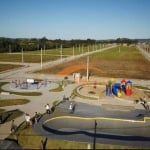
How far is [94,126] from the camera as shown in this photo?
23.6 meters

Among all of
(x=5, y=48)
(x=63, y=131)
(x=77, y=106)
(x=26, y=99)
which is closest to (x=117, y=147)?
(x=63, y=131)

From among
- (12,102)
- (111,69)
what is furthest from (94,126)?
(111,69)

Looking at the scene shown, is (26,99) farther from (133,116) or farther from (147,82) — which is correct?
(147,82)

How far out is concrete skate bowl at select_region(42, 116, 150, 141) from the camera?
2172 cm

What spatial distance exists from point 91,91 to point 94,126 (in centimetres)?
1376

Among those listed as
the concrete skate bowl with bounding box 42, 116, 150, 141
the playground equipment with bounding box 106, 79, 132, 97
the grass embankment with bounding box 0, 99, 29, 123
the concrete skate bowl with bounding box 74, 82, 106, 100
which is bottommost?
the concrete skate bowl with bounding box 42, 116, 150, 141

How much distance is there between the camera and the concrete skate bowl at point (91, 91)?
1347 inches

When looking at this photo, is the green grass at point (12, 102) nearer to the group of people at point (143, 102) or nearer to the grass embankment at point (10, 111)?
the grass embankment at point (10, 111)

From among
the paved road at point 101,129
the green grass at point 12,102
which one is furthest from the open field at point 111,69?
the paved road at point 101,129

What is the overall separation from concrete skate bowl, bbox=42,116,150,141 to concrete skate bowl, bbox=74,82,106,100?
28.6 ft

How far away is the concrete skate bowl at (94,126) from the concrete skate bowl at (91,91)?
8.71 metres

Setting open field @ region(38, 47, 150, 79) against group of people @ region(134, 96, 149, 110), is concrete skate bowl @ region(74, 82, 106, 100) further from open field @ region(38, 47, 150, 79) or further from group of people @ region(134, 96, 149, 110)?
open field @ region(38, 47, 150, 79)

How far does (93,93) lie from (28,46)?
3804 inches

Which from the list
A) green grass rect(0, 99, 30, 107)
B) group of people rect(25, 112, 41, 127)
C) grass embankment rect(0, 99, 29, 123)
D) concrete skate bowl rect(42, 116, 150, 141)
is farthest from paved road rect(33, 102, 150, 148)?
green grass rect(0, 99, 30, 107)
